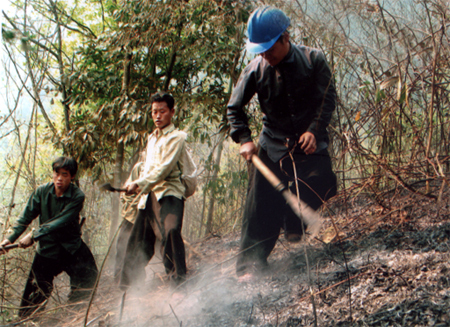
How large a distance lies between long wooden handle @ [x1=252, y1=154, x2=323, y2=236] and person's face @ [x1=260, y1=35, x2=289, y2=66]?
71 centimetres

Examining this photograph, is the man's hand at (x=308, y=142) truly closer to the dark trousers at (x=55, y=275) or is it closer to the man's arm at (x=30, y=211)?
the dark trousers at (x=55, y=275)

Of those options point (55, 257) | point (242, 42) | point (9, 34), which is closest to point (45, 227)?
point (55, 257)

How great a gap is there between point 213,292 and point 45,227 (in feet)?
5.79

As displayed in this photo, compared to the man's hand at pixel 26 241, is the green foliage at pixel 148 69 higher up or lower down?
higher up

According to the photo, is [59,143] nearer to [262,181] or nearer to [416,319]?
[262,181]

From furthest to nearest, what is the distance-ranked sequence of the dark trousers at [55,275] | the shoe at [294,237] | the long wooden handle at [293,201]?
the dark trousers at [55,275] → the shoe at [294,237] → the long wooden handle at [293,201]

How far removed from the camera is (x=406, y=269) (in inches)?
79.5

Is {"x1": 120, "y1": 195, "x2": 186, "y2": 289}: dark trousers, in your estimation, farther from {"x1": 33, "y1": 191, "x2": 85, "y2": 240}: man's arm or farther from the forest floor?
{"x1": 33, "y1": 191, "x2": 85, "y2": 240}: man's arm

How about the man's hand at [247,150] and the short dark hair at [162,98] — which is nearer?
the man's hand at [247,150]

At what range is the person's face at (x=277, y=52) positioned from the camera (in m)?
2.47

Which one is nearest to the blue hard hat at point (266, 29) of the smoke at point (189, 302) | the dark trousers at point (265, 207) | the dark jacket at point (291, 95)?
the dark jacket at point (291, 95)

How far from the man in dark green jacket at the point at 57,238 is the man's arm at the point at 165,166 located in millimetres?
964

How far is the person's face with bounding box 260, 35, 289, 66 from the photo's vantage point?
2.47 meters

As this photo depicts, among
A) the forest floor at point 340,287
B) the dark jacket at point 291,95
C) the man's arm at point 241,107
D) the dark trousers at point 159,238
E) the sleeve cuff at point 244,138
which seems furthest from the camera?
the dark trousers at point 159,238
